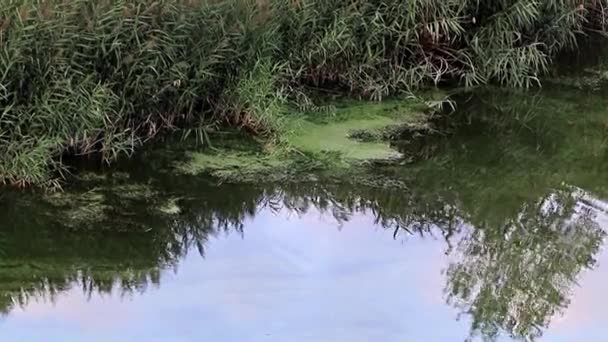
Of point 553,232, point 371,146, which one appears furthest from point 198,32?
point 553,232

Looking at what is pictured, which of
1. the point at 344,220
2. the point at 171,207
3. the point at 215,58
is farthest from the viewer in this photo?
the point at 215,58

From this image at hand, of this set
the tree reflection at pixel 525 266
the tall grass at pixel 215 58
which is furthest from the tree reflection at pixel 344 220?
the tall grass at pixel 215 58

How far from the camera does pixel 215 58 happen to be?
523cm

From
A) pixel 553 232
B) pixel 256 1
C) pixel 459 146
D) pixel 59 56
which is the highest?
Result: pixel 256 1

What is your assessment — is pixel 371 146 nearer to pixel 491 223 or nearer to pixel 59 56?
pixel 491 223

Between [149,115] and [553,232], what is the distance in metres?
2.34

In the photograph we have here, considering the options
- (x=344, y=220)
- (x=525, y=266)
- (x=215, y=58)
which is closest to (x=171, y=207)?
(x=344, y=220)

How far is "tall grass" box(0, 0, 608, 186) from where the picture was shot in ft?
15.1

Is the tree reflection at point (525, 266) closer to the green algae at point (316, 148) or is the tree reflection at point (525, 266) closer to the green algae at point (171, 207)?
the green algae at point (316, 148)

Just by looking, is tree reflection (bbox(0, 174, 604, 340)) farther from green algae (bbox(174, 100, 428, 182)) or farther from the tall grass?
the tall grass

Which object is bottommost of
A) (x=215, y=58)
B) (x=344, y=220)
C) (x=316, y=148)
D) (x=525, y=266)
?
(x=525, y=266)

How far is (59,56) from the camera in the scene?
464 centimetres

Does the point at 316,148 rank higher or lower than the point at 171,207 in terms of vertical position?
higher

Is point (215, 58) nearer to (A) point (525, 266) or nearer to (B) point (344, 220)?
(B) point (344, 220)
